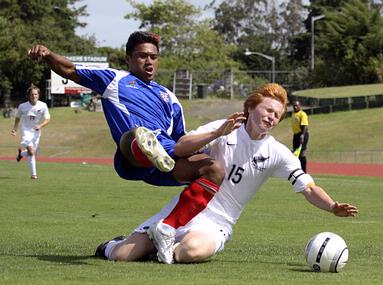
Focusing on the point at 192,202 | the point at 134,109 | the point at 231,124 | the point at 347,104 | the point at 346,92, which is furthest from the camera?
the point at 346,92

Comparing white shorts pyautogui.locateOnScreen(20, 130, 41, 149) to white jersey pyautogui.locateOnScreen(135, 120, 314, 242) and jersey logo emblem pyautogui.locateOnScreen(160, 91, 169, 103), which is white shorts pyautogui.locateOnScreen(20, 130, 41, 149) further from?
white jersey pyautogui.locateOnScreen(135, 120, 314, 242)

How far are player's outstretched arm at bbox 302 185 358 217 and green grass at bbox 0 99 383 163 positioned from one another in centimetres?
3422

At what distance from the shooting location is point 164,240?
353 inches

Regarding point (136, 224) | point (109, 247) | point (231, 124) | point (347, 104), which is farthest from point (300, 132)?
point (347, 104)

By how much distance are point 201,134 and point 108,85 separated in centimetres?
142

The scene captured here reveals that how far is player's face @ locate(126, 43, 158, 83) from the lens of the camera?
9.82 m

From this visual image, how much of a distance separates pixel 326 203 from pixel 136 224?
17.1 feet

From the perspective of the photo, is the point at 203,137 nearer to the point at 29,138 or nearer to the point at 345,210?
the point at 345,210

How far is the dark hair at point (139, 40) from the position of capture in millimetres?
9828

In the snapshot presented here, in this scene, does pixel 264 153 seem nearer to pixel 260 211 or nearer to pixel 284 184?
pixel 260 211

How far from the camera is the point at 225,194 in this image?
30.5 ft

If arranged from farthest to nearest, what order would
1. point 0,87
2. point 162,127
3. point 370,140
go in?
1. point 0,87
2. point 370,140
3. point 162,127

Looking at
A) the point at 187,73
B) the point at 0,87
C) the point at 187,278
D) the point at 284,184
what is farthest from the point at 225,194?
the point at 0,87

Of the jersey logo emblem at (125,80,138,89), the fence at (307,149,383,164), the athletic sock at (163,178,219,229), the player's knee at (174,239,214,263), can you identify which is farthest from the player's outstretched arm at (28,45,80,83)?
the fence at (307,149,383,164)
